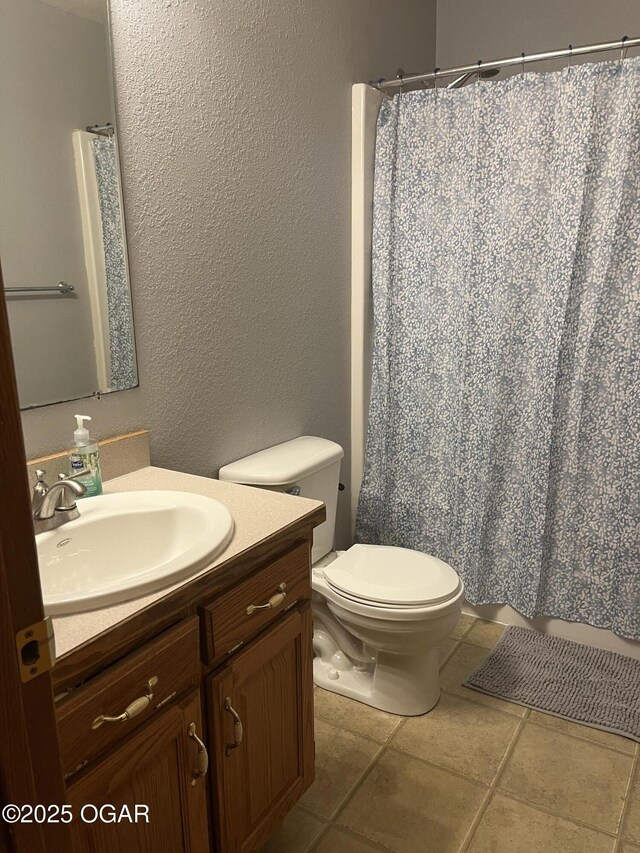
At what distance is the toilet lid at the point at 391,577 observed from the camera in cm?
191

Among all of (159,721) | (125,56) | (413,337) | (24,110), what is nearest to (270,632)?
(159,721)

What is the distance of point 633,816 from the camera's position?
1671 mm

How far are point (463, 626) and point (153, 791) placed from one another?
5.64ft

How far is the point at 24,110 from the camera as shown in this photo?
4.39ft

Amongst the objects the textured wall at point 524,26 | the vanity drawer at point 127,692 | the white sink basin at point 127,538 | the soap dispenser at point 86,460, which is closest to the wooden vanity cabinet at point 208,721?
the vanity drawer at point 127,692

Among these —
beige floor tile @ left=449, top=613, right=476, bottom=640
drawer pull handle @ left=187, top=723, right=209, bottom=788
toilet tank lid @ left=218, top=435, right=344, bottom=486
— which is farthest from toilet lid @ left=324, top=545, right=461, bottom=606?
drawer pull handle @ left=187, top=723, right=209, bottom=788

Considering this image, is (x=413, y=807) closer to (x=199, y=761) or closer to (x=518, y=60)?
(x=199, y=761)

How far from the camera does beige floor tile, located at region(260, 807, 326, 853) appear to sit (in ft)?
5.21

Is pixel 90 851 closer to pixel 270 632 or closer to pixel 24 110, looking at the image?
pixel 270 632

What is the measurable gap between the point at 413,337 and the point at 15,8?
5.34 ft

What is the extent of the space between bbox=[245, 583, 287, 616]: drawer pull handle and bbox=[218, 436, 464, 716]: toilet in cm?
56

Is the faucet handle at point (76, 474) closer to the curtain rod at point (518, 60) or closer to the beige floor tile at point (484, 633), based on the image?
the beige floor tile at point (484, 633)

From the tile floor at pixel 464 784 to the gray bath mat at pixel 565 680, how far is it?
5 cm

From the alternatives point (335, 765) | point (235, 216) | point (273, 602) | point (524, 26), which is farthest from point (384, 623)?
point (524, 26)
